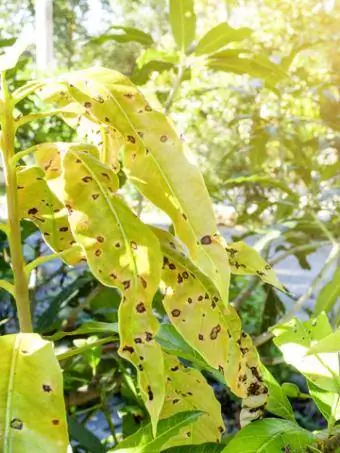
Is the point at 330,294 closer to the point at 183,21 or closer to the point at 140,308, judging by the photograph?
the point at 140,308

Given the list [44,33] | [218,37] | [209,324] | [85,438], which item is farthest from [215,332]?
[44,33]

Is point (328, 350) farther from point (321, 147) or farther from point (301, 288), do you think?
point (301, 288)

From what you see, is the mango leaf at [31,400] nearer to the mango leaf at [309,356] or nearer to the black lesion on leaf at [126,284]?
the black lesion on leaf at [126,284]

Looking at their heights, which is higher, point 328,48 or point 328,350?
point 328,48

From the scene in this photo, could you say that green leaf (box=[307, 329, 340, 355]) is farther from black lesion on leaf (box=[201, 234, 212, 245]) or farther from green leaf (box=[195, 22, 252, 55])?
green leaf (box=[195, 22, 252, 55])

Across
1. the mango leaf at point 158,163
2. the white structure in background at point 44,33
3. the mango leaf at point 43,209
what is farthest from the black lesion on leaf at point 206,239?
the white structure in background at point 44,33

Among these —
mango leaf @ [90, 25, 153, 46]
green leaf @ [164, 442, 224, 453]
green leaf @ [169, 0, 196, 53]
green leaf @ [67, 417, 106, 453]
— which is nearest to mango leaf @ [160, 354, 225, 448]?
green leaf @ [164, 442, 224, 453]

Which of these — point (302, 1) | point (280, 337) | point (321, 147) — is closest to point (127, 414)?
point (280, 337)

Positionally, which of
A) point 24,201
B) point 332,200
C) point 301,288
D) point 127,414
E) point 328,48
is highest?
point 328,48
